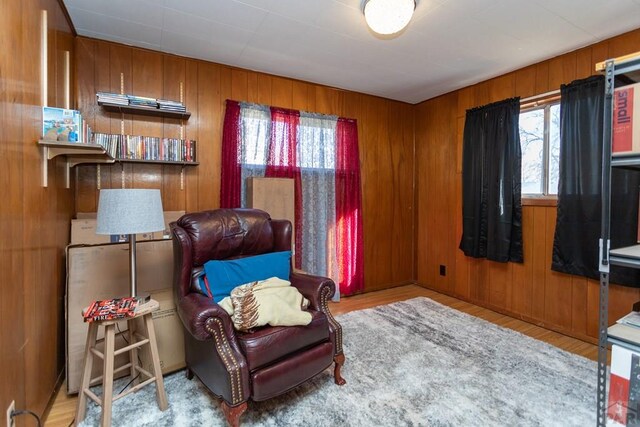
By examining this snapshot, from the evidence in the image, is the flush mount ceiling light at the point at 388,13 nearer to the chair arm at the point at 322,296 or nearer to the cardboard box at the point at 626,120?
the cardboard box at the point at 626,120

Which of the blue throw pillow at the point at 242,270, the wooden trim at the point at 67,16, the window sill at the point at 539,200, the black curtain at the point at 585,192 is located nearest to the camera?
the blue throw pillow at the point at 242,270

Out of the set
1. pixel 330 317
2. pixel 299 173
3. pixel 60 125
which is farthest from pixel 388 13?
pixel 60 125

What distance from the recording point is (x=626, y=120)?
4.43 feet

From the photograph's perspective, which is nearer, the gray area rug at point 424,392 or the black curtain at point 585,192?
the gray area rug at point 424,392

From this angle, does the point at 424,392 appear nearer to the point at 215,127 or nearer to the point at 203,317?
the point at 203,317

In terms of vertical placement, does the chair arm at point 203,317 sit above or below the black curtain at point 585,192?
below

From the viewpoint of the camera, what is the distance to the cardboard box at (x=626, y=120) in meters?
1.32

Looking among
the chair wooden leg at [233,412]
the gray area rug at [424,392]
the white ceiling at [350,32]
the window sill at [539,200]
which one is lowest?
the gray area rug at [424,392]

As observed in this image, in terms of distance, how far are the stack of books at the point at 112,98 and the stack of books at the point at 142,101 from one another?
4 cm

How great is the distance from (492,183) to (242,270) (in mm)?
2768

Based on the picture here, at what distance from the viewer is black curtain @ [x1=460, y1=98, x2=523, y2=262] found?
325cm

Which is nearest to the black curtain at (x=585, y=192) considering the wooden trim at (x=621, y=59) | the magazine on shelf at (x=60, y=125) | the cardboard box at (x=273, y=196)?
the wooden trim at (x=621, y=59)

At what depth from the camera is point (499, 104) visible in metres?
3.36

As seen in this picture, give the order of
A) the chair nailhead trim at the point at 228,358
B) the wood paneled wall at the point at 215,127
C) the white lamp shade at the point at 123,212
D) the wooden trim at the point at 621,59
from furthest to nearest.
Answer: the wood paneled wall at the point at 215,127
the white lamp shade at the point at 123,212
the chair nailhead trim at the point at 228,358
the wooden trim at the point at 621,59
